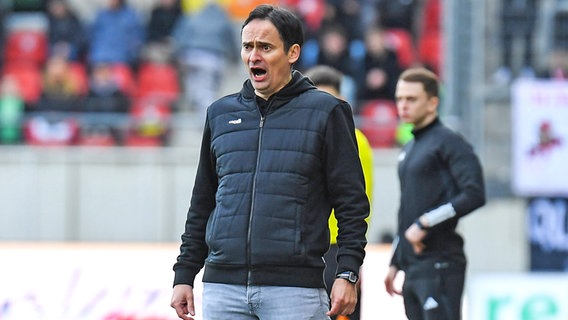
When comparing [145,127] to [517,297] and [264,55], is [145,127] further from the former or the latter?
[264,55]

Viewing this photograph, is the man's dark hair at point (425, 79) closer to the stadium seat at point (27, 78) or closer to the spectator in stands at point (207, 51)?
the spectator in stands at point (207, 51)

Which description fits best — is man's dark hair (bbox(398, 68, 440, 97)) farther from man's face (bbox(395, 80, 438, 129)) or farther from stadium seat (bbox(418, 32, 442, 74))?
stadium seat (bbox(418, 32, 442, 74))

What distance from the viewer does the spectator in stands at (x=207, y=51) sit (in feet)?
56.0

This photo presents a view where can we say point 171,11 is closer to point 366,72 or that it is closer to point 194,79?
point 194,79

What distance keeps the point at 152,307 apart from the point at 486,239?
17.7ft

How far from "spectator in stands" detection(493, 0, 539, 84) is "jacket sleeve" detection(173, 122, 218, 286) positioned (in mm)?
10060

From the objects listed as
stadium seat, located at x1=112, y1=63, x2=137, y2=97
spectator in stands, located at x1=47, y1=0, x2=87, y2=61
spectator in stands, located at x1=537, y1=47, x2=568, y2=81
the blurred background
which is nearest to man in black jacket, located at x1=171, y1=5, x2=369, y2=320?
the blurred background

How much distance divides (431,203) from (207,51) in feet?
31.4

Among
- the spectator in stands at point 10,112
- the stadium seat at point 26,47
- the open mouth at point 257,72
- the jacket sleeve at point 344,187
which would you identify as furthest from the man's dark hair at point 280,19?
the stadium seat at point 26,47

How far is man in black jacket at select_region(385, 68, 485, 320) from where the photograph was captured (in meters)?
7.84

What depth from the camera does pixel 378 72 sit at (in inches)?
648

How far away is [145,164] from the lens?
16.1 meters

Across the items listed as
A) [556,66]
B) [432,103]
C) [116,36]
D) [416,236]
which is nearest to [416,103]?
[432,103]

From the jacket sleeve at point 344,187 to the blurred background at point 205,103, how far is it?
874cm
